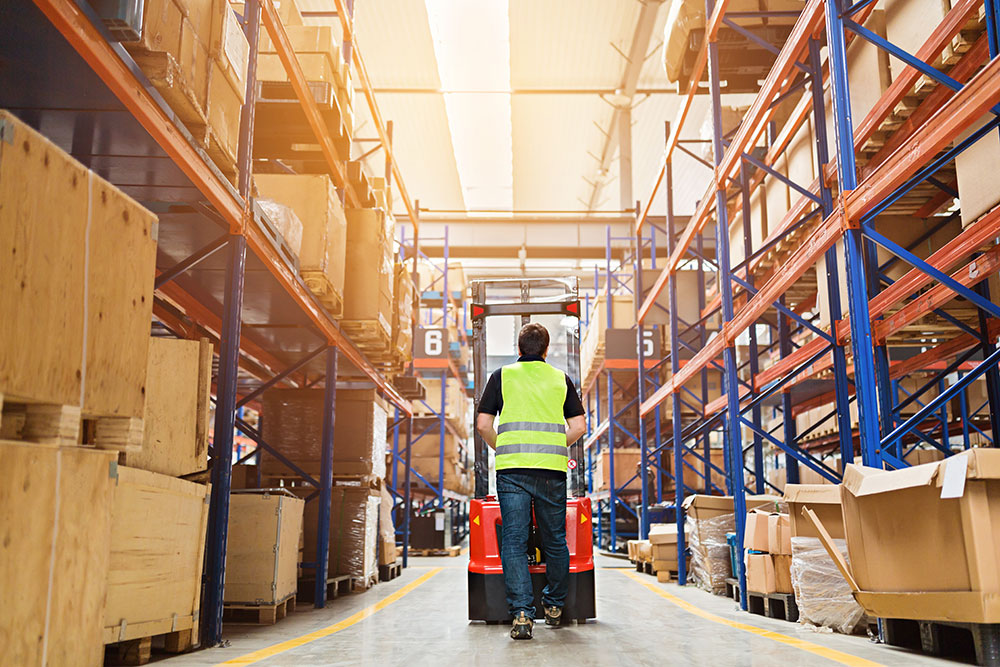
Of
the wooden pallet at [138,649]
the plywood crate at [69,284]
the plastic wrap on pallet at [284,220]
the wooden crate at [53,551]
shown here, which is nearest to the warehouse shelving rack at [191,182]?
the plastic wrap on pallet at [284,220]

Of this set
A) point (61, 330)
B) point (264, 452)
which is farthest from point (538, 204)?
point (61, 330)

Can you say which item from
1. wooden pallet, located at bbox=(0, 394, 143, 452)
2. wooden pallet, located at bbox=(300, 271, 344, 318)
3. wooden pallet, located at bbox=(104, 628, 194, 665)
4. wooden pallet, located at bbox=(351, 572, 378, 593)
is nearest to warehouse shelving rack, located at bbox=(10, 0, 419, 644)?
wooden pallet, located at bbox=(300, 271, 344, 318)

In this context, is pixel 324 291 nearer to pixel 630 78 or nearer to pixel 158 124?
pixel 158 124

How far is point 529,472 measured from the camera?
505 centimetres

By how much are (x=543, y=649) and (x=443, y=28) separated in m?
13.9

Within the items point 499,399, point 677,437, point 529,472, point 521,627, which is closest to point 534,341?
point 499,399

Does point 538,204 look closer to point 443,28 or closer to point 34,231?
point 443,28

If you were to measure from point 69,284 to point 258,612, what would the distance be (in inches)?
152

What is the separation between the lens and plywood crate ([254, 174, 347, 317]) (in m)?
6.87

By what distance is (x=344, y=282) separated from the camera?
320 inches

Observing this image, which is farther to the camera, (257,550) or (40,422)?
(257,550)

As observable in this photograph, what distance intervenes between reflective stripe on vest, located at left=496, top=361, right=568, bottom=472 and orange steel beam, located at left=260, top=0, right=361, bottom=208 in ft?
10.4

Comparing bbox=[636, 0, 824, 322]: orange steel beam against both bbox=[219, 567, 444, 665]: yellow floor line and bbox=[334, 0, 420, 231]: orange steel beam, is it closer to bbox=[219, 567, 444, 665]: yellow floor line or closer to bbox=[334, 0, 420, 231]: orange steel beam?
bbox=[334, 0, 420, 231]: orange steel beam

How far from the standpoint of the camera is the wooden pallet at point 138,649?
407 centimetres
